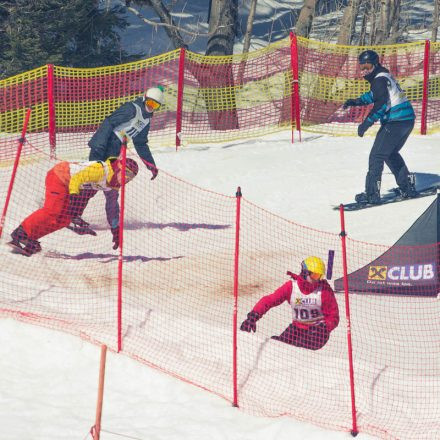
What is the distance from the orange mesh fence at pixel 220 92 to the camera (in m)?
18.7

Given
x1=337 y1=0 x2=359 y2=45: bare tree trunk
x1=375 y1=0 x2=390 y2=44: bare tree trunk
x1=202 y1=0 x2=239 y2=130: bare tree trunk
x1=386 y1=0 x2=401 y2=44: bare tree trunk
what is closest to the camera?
x1=202 y1=0 x2=239 y2=130: bare tree trunk

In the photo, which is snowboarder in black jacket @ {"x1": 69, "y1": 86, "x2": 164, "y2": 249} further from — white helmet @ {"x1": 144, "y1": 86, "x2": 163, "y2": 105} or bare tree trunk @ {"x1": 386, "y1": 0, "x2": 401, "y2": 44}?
bare tree trunk @ {"x1": 386, "y1": 0, "x2": 401, "y2": 44}

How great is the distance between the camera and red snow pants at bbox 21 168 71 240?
42.7ft

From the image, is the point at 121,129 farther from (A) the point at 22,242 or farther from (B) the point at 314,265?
(B) the point at 314,265

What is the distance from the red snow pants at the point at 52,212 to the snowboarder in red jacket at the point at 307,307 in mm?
3163

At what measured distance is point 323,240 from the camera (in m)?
14.8

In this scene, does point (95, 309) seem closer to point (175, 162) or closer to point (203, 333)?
point (203, 333)

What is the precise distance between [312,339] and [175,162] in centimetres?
768

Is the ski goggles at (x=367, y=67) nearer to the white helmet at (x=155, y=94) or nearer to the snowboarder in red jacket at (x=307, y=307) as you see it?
the white helmet at (x=155, y=94)

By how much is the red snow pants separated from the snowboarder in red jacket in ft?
10.4

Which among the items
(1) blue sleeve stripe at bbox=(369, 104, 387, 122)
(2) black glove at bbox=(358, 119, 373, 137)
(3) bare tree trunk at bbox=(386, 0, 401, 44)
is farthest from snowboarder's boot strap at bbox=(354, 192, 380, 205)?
(3) bare tree trunk at bbox=(386, 0, 401, 44)

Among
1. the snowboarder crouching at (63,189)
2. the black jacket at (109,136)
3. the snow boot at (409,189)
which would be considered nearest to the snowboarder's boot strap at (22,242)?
the snowboarder crouching at (63,189)

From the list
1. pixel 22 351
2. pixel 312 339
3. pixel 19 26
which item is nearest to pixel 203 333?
pixel 312 339

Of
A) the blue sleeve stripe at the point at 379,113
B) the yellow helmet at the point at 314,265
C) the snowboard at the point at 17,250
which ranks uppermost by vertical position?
the yellow helmet at the point at 314,265
